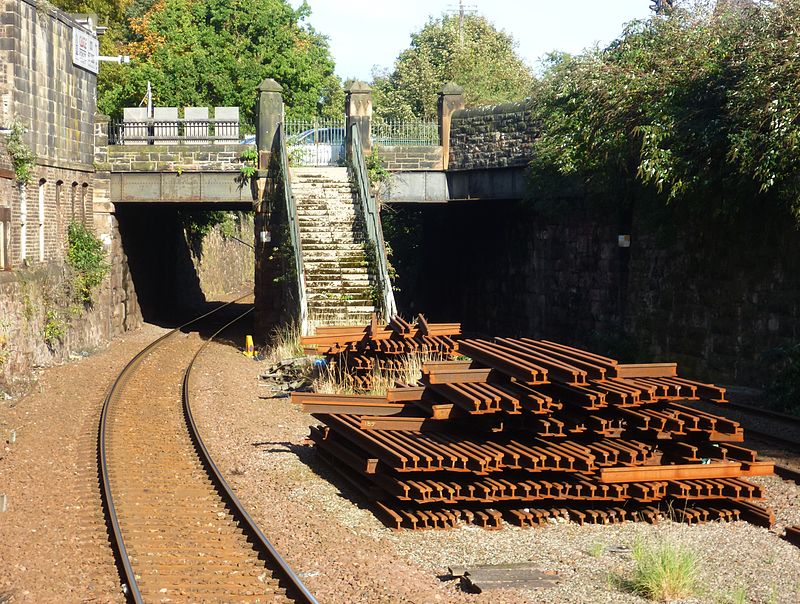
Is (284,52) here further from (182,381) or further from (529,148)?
(182,381)

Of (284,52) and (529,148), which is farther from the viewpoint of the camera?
(284,52)

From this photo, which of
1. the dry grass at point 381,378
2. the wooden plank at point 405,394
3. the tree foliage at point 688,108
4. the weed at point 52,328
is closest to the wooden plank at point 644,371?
the wooden plank at point 405,394

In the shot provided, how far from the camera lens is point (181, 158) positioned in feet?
92.8

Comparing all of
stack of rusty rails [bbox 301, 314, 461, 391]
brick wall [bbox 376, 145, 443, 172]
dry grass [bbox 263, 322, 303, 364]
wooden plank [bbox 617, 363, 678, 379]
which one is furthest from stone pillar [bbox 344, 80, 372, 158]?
wooden plank [bbox 617, 363, 678, 379]

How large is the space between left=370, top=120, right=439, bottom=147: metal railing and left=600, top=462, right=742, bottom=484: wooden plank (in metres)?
18.7

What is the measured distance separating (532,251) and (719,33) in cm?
848

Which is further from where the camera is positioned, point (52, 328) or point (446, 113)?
point (446, 113)

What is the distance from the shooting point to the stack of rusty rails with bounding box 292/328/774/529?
35.4 ft

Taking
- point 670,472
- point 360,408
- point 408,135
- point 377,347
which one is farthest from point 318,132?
point 670,472

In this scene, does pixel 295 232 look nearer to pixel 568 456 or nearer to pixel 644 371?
pixel 644 371

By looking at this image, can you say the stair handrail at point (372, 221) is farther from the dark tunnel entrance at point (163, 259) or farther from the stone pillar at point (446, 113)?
the dark tunnel entrance at point (163, 259)

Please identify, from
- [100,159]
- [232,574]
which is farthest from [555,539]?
[100,159]

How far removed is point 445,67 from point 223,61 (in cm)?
1655

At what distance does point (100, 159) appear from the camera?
2822 centimetres
